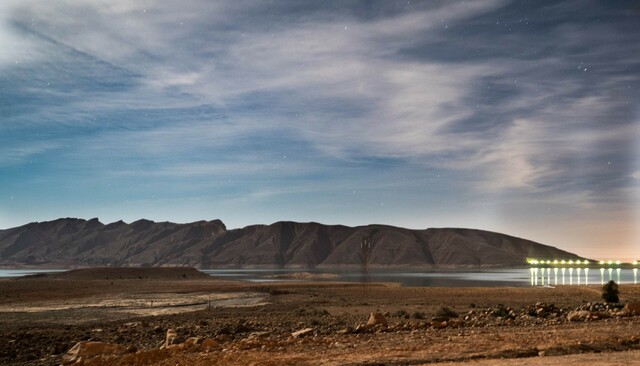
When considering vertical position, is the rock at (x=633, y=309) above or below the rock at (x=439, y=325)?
above

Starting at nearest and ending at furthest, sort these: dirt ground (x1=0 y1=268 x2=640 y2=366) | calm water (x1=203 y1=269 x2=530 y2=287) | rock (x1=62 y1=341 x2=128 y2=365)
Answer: dirt ground (x1=0 y1=268 x2=640 y2=366), rock (x1=62 y1=341 x2=128 y2=365), calm water (x1=203 y1=269 x2=530 y2=287)

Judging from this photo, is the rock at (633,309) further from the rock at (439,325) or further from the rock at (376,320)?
the rock at (376,320)

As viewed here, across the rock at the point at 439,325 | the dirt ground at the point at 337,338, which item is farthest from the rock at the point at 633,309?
the rock at the point at 439,325

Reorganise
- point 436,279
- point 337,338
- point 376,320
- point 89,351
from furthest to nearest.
Answer: point 436,279
point 376,320
point 337,338
point 89,351

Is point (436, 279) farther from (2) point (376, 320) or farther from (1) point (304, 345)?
(1) point (304, 345)

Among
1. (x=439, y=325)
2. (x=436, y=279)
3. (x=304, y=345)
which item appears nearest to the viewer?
(x=304, y=345)

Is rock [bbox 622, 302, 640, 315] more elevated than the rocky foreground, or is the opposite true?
rock [bbox 622, 302, 640, 315]

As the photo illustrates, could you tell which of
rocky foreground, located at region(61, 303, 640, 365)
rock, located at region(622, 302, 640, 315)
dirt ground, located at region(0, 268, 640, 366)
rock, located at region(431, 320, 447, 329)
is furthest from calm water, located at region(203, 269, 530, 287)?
rock, located at region(431, 320, 447, 329)

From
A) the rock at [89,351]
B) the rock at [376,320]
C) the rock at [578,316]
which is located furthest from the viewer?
the rock at [376,320]

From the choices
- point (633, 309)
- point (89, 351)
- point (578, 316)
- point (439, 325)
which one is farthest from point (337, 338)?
point (633, 309)

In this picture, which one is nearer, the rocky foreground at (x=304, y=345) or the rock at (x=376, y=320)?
the rocky foreground at (x=304, y=345)

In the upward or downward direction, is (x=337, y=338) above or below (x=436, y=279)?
above

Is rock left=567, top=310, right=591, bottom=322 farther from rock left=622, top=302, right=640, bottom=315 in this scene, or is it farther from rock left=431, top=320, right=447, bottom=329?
rock left=431, top=320, right=447, bottom=329

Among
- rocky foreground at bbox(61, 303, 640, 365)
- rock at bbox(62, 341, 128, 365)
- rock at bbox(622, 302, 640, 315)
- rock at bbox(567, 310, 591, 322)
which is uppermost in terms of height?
rock at bbox(622, 302, 640, 315)
